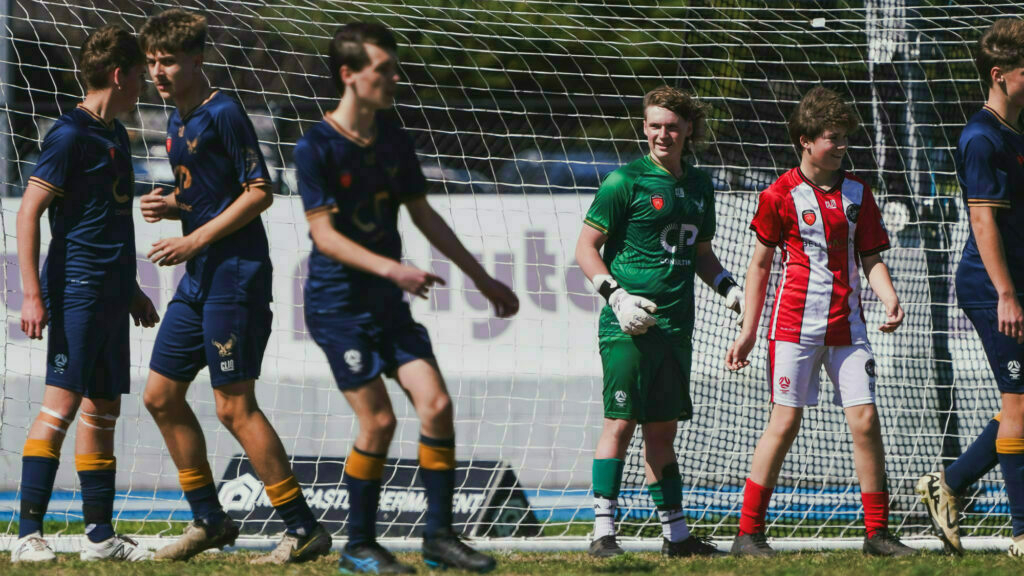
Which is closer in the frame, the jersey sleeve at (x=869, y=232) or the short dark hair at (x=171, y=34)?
the short dark hair at (x=171, y=34)

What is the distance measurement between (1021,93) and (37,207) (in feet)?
12.2

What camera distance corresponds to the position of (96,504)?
4.31 meters

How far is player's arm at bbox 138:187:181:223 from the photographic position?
408cm

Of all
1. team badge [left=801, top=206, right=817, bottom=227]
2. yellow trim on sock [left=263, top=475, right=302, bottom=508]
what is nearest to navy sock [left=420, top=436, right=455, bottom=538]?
yellow trim on sock [left=263, top=475, right=302, bottom=508]

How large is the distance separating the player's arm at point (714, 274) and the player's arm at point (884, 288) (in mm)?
513

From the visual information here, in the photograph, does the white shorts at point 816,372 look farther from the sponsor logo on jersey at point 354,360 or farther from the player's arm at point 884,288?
the sponsor logo on jersey at point 354,360

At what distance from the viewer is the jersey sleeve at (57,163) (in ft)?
13.6

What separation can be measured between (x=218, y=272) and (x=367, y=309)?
34.2 inches

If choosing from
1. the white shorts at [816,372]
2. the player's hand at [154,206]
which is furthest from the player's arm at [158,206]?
the white shorts at [816,372]

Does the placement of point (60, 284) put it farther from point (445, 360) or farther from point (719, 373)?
point (719, 373)

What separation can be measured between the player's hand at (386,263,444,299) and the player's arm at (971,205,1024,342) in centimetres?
219

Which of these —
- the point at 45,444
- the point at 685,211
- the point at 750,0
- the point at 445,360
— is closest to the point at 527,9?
the point at 750,0

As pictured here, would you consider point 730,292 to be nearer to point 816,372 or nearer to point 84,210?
point 816,372

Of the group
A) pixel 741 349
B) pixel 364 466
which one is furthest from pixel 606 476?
→ pixel 364 466
